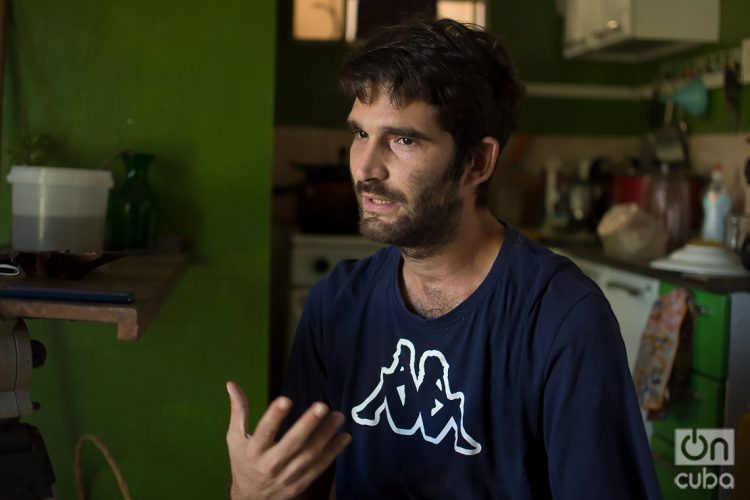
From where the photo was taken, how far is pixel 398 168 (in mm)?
1491

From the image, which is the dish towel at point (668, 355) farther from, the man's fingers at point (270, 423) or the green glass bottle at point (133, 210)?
the man's fingers at point (270, 423)

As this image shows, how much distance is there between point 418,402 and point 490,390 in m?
0.13

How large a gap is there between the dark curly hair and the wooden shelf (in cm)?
52

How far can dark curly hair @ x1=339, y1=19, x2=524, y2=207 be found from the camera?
A: 149 cm

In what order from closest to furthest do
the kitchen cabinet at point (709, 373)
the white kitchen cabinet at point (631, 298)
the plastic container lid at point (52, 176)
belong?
the plastic container lid at point (52, 176) < the kitchen cabinet at point (709, 373) < the white kitchen cabinet at point (631, 298)

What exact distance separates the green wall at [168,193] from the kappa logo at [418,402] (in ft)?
3.24

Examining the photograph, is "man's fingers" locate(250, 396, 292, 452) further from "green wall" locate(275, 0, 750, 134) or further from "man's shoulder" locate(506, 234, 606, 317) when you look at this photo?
"green wall" locate(275, 0, 750, 134)

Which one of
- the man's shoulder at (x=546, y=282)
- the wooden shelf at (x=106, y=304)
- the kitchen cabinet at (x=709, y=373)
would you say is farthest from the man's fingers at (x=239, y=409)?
the kitchen cabinet at (x=709, y=373)

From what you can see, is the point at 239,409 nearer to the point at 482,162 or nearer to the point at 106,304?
the point at 106,304

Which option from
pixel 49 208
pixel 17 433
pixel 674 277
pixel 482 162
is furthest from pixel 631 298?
pixel 17 433

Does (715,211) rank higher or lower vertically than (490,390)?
higher

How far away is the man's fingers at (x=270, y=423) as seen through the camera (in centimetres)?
117

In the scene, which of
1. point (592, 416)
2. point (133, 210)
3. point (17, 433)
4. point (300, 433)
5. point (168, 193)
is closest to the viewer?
point (300, 433)

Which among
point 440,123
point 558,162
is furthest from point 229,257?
point 558,162
